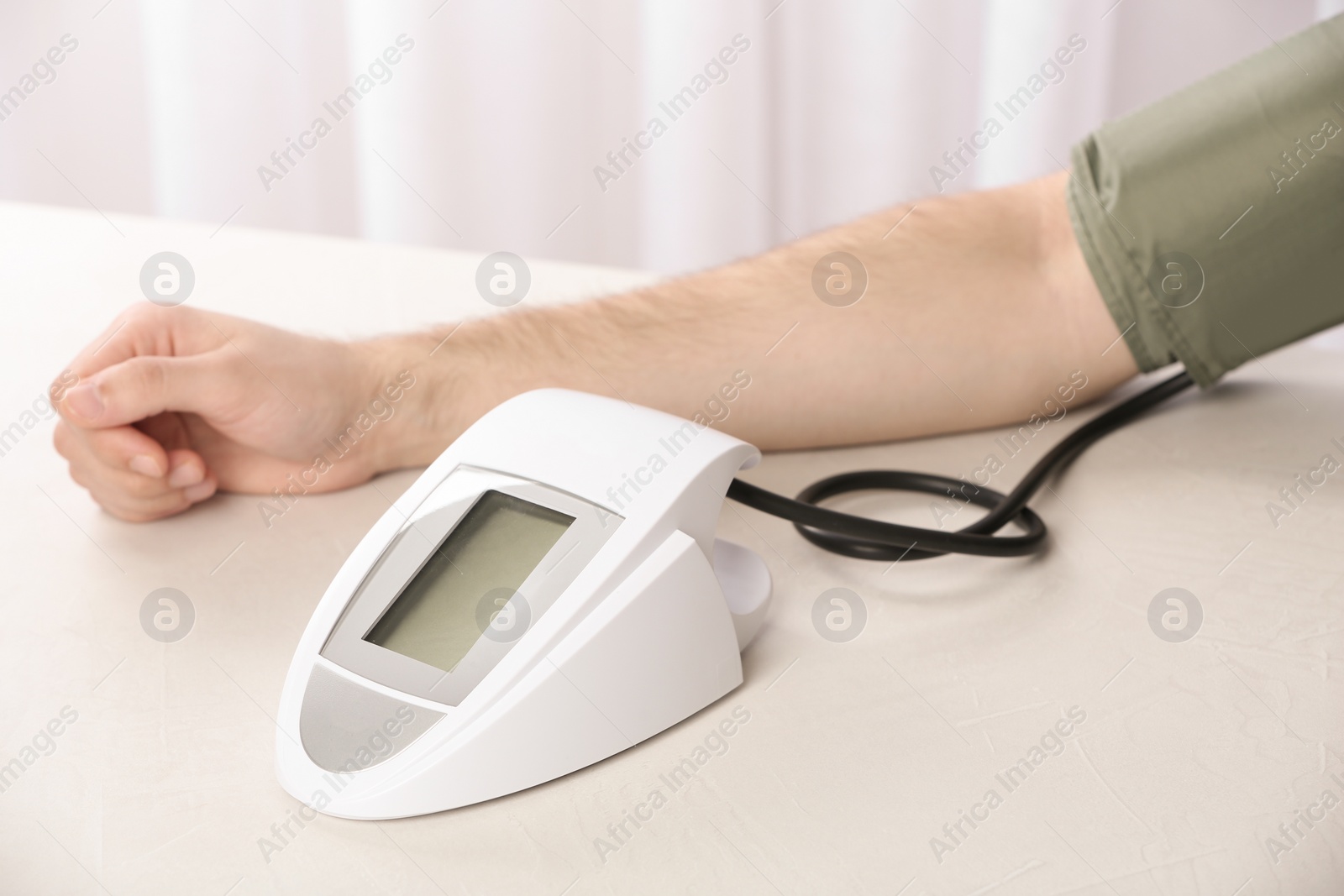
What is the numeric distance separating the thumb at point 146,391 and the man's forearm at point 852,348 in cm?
10

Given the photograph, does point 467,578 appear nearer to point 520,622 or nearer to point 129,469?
point 520,622

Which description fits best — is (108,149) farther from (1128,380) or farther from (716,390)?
(1128,380)

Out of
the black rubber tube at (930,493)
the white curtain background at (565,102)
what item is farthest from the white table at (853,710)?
the white curtain background at (565,102)

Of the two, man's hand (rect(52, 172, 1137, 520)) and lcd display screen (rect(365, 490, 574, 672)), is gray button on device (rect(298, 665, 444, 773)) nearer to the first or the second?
lcd display screen (rect(365, 490, 574, 672))

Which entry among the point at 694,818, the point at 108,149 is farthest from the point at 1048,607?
the point at 108,149

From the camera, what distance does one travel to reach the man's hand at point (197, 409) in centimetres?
56

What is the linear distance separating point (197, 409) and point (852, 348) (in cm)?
38

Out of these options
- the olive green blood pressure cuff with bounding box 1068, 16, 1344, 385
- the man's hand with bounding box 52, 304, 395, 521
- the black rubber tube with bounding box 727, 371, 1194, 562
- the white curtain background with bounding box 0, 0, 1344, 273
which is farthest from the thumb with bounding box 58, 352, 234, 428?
the white curtain background with bounding box 0, 0, 1344, 273

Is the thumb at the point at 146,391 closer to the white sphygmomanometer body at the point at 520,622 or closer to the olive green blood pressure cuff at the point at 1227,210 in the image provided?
the white sphygmomanometer body at the point at 520,622

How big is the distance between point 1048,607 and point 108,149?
1919 millimetres

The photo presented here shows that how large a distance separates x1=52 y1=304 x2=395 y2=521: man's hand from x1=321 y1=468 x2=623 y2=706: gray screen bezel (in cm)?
19

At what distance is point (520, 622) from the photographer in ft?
1.27

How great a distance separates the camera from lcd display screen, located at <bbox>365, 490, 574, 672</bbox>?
399 millimetres

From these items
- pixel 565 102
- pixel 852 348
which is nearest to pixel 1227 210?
pixel 852 348
